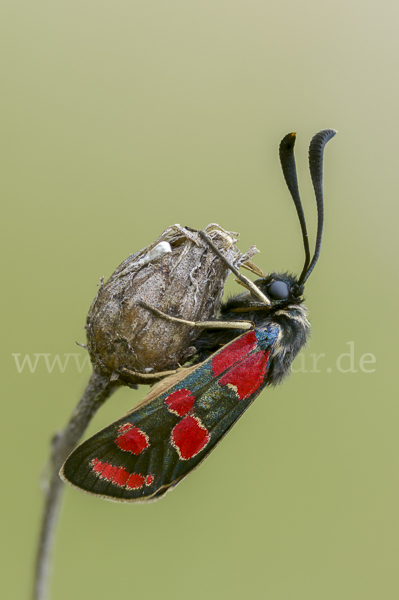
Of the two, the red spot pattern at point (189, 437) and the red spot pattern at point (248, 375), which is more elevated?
the red spot pattern at point (248, 375)

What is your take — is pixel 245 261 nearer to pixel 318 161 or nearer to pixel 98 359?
pixel 318 161

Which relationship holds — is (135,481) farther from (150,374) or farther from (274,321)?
(274,321)

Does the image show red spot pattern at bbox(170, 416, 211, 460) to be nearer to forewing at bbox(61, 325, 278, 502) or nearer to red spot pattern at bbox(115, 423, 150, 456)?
forewing at bbox(61, 325, 278, 502)

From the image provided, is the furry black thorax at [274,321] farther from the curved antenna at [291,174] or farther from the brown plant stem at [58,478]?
the brown plant stem at [58,478]

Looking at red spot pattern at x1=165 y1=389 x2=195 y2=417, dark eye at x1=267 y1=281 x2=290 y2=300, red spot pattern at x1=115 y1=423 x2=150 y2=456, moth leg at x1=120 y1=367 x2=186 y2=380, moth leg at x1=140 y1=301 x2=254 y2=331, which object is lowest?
red spot pattern at x1=115 y1=423 x2=150 y2=456

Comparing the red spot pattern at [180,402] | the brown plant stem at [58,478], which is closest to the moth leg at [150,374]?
the red spot pattern at [180,402]

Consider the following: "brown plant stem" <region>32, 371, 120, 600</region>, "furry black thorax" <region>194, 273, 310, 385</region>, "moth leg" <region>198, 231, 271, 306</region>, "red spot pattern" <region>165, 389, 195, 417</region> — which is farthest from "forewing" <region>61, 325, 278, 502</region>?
"brown plant stem" <region>32, 371, 120, 600</region>

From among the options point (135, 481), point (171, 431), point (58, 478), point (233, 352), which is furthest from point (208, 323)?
point (58, 478)

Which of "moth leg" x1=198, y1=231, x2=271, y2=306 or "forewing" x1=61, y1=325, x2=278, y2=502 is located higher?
"moth leg" x1=198, y1=231, x2=271, y2=306
